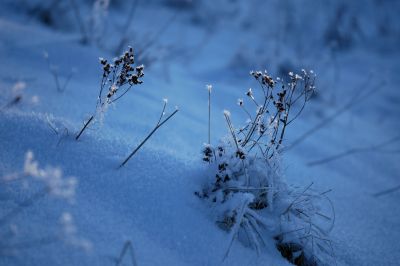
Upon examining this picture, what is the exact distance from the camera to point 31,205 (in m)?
1.17

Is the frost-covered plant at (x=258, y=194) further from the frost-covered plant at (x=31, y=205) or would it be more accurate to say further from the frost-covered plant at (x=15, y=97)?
the frost-covered plant at (x=15, y=97)

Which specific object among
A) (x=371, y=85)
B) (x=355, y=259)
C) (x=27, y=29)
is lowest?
(x=355, y=259)

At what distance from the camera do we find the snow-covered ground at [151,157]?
1.17 meters

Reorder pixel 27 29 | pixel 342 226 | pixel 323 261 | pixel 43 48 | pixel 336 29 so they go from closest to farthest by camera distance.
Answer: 1. pixel 323 261
2. pixel 342 226
3. pixel 43 48
4. pixel 27 29
5. pixel 336 29

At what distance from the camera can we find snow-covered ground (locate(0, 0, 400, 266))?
1.17m

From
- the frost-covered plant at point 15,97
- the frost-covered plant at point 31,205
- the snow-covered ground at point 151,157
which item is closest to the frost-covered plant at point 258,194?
the snow-covered ground at point 151,157

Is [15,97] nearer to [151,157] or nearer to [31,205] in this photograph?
[31,205]

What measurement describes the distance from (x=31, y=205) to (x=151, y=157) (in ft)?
1.77

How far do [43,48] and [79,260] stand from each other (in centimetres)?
215

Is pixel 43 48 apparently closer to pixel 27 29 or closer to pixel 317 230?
pixel 27 29

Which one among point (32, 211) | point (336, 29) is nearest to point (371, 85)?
point (336, 29)

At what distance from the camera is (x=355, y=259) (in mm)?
1559

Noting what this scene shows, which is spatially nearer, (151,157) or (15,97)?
(15,97)

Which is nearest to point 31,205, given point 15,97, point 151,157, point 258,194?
point 15,97
